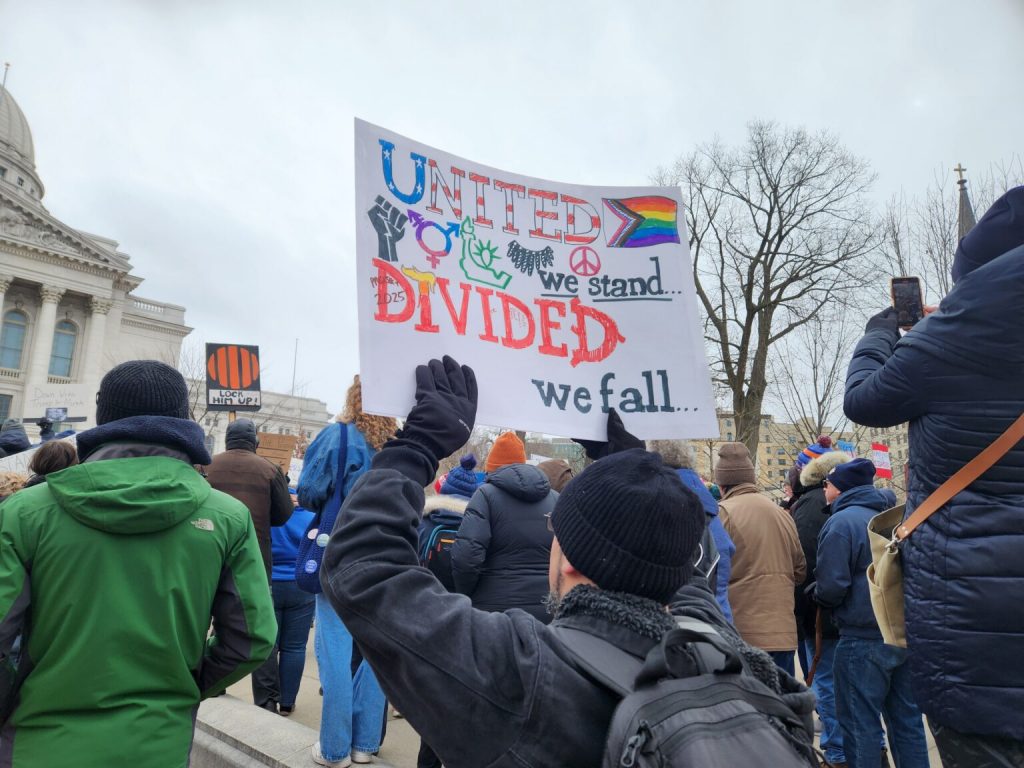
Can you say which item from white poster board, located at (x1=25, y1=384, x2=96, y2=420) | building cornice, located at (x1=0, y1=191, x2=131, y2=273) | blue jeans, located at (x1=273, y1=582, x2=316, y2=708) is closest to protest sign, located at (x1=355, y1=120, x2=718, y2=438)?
blue jeans, located at (x1=273, y1=582, x2=316, y2=708)

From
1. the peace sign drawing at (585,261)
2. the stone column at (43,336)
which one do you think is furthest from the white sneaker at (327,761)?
→ the stone column at (43,336)

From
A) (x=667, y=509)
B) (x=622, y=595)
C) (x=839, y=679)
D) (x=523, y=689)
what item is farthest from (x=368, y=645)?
(x=839, y=679)

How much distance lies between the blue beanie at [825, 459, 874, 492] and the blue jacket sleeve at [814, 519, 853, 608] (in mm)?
321

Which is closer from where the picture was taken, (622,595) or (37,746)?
(622,595)

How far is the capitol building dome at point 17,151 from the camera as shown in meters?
53.7

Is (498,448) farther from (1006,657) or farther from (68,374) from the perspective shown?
(68,374)

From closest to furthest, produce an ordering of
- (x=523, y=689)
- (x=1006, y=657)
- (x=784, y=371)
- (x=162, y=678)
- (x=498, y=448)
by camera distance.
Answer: (x=523, y=689), (x=1006, y=657), (x=162, y=678), (x=498, y=448), (x=784, y=371)

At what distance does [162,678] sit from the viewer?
2080mm

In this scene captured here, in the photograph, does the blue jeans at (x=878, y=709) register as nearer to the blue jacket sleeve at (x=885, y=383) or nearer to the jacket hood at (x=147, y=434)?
the blue jacket sleeve at (x=885, y=383)

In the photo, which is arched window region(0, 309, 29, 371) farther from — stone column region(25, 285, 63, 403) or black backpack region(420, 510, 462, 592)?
black backpack region(420, 510, 462, 592)

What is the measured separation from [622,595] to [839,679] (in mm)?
3349

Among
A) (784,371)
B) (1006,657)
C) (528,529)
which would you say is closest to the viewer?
(1006,657)

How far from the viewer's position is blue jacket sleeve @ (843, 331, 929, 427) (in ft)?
6.80

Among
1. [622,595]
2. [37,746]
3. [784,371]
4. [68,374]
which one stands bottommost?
[37,746]
